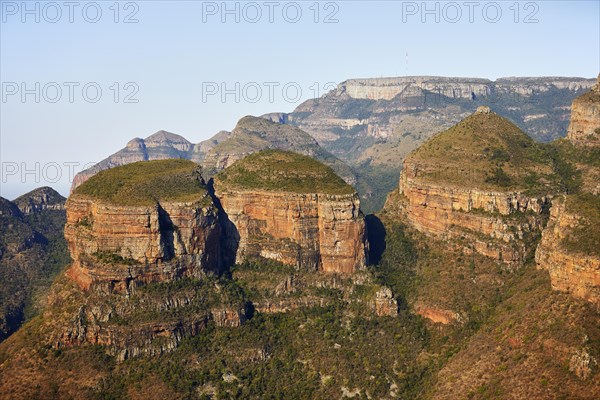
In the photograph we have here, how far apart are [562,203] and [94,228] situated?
48.4 metres

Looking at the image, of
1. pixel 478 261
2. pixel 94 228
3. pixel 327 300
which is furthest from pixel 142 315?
pixel 478 261

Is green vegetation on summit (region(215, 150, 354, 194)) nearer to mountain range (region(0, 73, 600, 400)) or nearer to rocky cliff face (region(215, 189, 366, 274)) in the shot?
mountain range (region(0, 73, 600, 400))

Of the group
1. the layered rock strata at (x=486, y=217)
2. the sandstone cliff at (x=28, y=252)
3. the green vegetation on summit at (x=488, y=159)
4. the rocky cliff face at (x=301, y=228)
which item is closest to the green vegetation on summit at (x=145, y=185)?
the rocky cliff face at (x=301, y=228)

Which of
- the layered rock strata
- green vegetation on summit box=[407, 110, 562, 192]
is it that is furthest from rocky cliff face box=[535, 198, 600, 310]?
green vegetation on summit box=[407, 110, 562, 192]

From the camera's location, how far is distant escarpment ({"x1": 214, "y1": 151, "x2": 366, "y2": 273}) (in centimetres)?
9319

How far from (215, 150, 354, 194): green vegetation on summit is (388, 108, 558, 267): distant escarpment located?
1048 centimetres

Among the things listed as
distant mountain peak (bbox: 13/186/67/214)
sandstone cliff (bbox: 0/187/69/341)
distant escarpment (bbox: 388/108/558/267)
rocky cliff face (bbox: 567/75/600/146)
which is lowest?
sandstone cliff (bbox: 0/187/69/341)

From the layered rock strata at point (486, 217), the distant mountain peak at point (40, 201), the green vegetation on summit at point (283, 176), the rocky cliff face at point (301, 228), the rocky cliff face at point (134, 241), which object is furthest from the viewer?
the distant mountain peak at point (40, 201)

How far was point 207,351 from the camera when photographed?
8369cm

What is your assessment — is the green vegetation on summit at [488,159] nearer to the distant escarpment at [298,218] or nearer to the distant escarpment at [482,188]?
the distant escarpment at [482,188]

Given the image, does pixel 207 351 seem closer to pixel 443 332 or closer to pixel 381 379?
pixel 381 379

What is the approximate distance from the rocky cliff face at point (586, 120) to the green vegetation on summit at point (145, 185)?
51.0 metres

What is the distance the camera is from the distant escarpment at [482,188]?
9094 centimetres

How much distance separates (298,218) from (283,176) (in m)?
6.31
